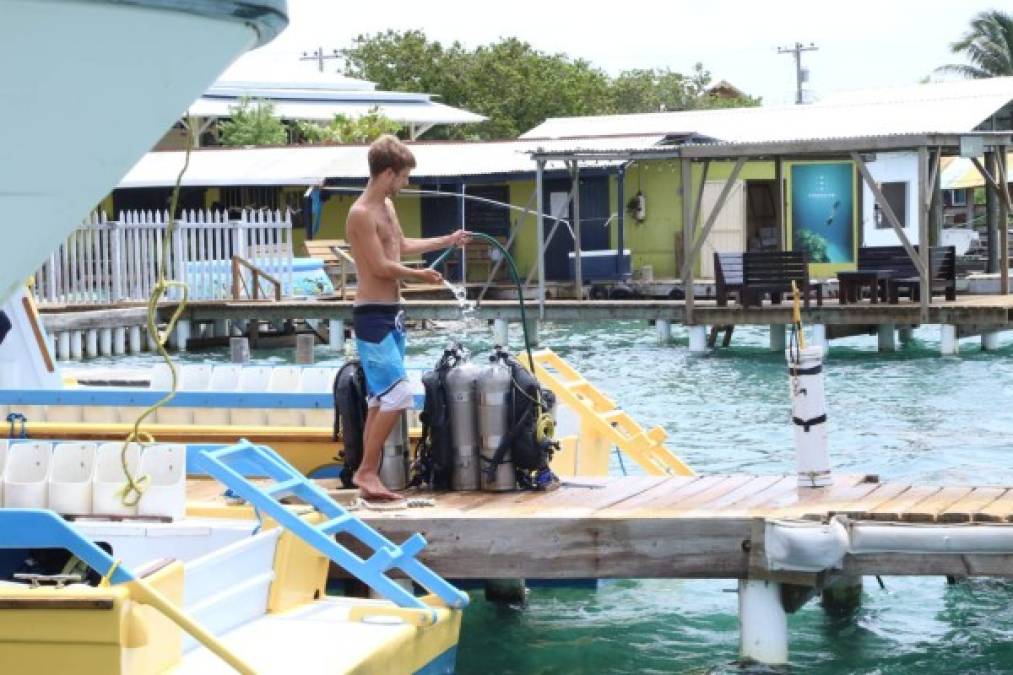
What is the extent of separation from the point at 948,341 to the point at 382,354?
60.5 ft

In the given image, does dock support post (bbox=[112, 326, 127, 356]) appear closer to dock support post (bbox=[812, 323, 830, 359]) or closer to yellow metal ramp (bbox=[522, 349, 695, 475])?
dock support post (bbox=[812, 323, 830, 359])

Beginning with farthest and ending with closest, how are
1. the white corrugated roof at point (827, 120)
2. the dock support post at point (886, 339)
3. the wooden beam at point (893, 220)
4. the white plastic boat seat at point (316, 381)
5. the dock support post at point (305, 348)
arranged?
the white corrugated roof at point (827, 120) → the dock support post at point (886, 339) → the wooden beam at point (893, 220) → the dock support post at point (305, 348) → the white plastic boat seat at point (316, 381)

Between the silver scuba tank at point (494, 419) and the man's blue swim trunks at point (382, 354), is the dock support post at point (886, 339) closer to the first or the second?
the silver scuba tank at point (494, 419)

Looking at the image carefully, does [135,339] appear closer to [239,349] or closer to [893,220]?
[239,349]

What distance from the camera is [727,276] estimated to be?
90.6 ft

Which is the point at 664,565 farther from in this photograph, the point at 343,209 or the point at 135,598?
the point at 343,209

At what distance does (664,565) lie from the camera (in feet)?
30.0

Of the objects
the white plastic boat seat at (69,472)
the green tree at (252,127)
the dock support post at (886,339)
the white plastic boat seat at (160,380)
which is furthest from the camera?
the green tree at (252,127)

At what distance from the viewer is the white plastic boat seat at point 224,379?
41.1 ft

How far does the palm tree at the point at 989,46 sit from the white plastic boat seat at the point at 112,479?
62.5m

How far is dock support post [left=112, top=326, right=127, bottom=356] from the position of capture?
96.7ft

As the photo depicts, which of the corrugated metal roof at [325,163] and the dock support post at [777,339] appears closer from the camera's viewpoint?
the dock support post at [777,339]

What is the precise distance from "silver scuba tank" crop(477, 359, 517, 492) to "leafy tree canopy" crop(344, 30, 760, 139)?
174 feet

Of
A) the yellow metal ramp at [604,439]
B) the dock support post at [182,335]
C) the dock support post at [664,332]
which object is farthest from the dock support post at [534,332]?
the yellow metal ramp at [604,439]
